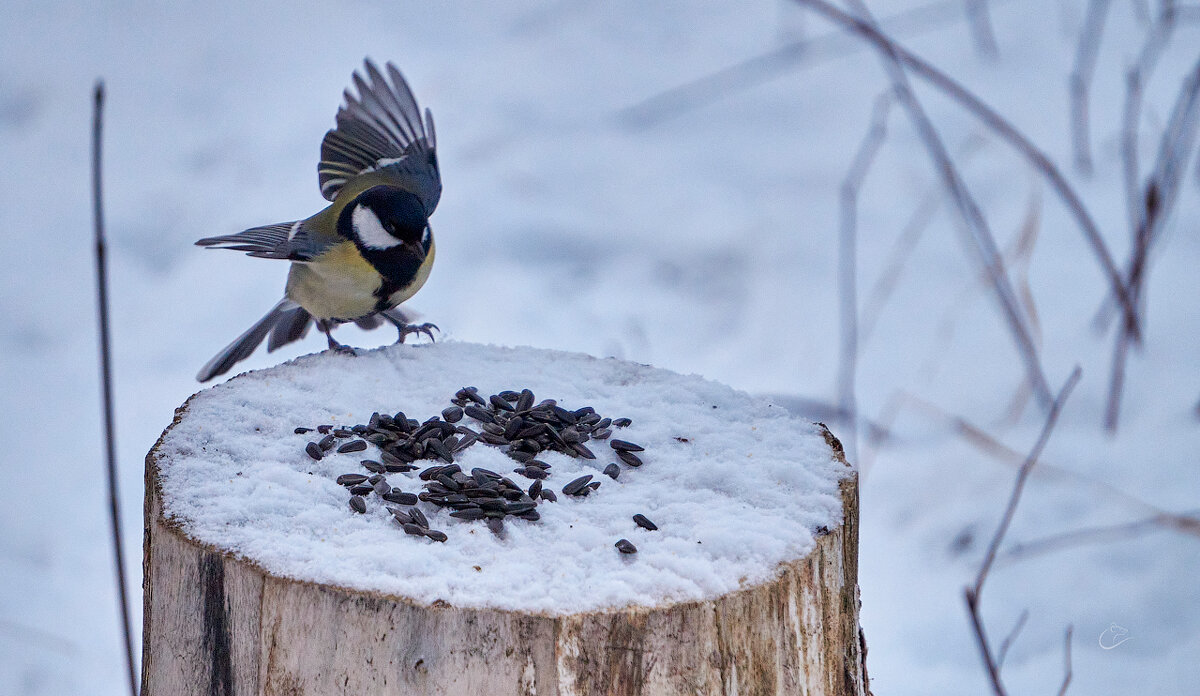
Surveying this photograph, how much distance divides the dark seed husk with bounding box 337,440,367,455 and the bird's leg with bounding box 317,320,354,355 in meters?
0.53

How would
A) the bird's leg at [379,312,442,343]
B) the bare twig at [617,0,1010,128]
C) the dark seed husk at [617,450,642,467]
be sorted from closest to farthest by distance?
the dark seed husk at [617,450,642,467] < the bird's leg at [379,312,442,343] < the bare twig at [617,0,1010,128]

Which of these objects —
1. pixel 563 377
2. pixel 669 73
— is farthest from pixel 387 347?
pixel 669 73

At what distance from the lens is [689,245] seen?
5109 millimetres

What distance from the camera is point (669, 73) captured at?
5.99m

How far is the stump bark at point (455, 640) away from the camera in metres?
1.46

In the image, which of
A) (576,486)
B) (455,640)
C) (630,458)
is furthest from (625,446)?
(455,640)

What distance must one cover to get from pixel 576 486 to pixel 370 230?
993mm

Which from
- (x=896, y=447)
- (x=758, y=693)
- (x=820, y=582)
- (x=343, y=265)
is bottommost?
(x=758, y=693)

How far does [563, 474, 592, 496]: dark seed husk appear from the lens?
1855 millimetres

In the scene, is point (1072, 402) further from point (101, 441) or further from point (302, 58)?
point (302, 58)

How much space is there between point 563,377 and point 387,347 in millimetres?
418

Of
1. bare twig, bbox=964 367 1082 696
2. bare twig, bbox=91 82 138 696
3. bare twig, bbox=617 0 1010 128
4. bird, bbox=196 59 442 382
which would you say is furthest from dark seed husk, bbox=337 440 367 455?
bare twig, bbox=617 0 1010 128

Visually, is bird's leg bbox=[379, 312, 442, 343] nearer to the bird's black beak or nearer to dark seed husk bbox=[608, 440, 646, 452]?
the bird's black beak

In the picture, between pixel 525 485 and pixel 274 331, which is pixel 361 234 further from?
pixel 525 485
